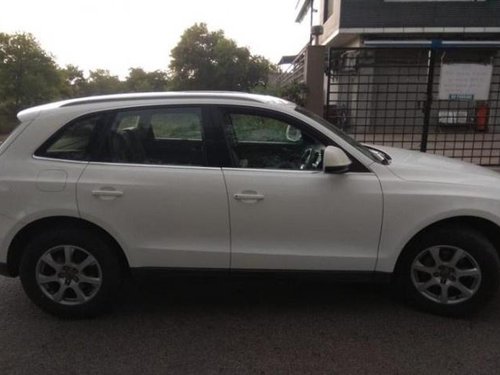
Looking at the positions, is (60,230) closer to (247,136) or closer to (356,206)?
(247,136)

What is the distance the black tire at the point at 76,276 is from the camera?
3576mm

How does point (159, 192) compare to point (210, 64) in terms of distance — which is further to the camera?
point (210, 64)

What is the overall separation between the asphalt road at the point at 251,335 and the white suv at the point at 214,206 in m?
0.22

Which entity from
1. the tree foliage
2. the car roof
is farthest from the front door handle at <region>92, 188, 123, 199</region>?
the tree foliage

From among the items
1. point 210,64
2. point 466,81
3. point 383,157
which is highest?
point 210,64

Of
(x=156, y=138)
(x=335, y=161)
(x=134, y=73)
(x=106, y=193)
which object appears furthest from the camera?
(x=134, y=73)

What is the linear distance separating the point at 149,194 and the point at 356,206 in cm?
145

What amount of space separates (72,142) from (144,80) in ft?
190

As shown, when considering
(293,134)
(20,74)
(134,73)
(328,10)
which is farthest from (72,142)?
(134,73)

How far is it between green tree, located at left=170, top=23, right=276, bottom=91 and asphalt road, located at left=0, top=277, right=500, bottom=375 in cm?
3763

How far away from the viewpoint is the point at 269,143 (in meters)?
3.94

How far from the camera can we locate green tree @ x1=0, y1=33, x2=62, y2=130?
25.0 m

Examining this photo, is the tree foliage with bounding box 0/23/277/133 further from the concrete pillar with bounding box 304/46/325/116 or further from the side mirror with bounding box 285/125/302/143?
the side mirror with bounding box 285/125/302/143

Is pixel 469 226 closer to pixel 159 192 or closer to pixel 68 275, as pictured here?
pixel 159 192
